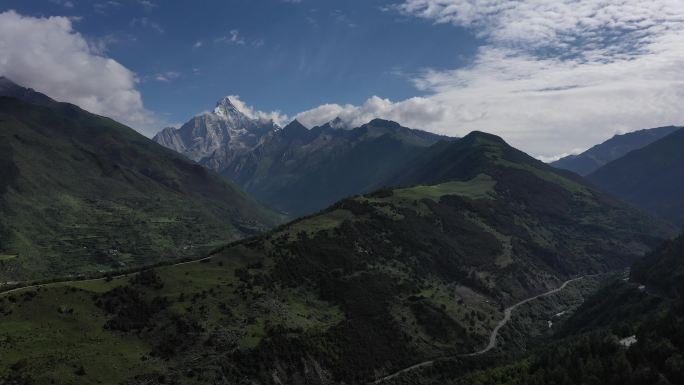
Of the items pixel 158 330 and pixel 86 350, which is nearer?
pixel 86 350

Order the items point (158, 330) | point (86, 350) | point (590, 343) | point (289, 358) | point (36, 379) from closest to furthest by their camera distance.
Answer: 1. point (36, 379)
2. point (86, 350)
3. point (590, 343)
4. point (158, 330)
5. point (289, 358)

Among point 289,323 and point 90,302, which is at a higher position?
point 90,302

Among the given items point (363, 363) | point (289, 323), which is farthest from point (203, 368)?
point (363, 363)

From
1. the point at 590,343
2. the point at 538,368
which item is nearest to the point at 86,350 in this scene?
the point at 538,368

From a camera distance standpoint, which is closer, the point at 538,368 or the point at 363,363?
the point at 538,368

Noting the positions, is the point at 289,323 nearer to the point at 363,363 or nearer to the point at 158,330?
the point at 363,363

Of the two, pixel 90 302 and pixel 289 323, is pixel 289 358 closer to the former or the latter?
pixel 289 323

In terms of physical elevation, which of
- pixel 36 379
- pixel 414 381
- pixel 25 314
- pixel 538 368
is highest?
pixel 25 314

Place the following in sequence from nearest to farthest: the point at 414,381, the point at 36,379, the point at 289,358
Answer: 1. the point at 36,379
2. the point at 289,358
3. the point at 414,381

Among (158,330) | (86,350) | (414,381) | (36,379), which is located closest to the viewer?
(36,379)
